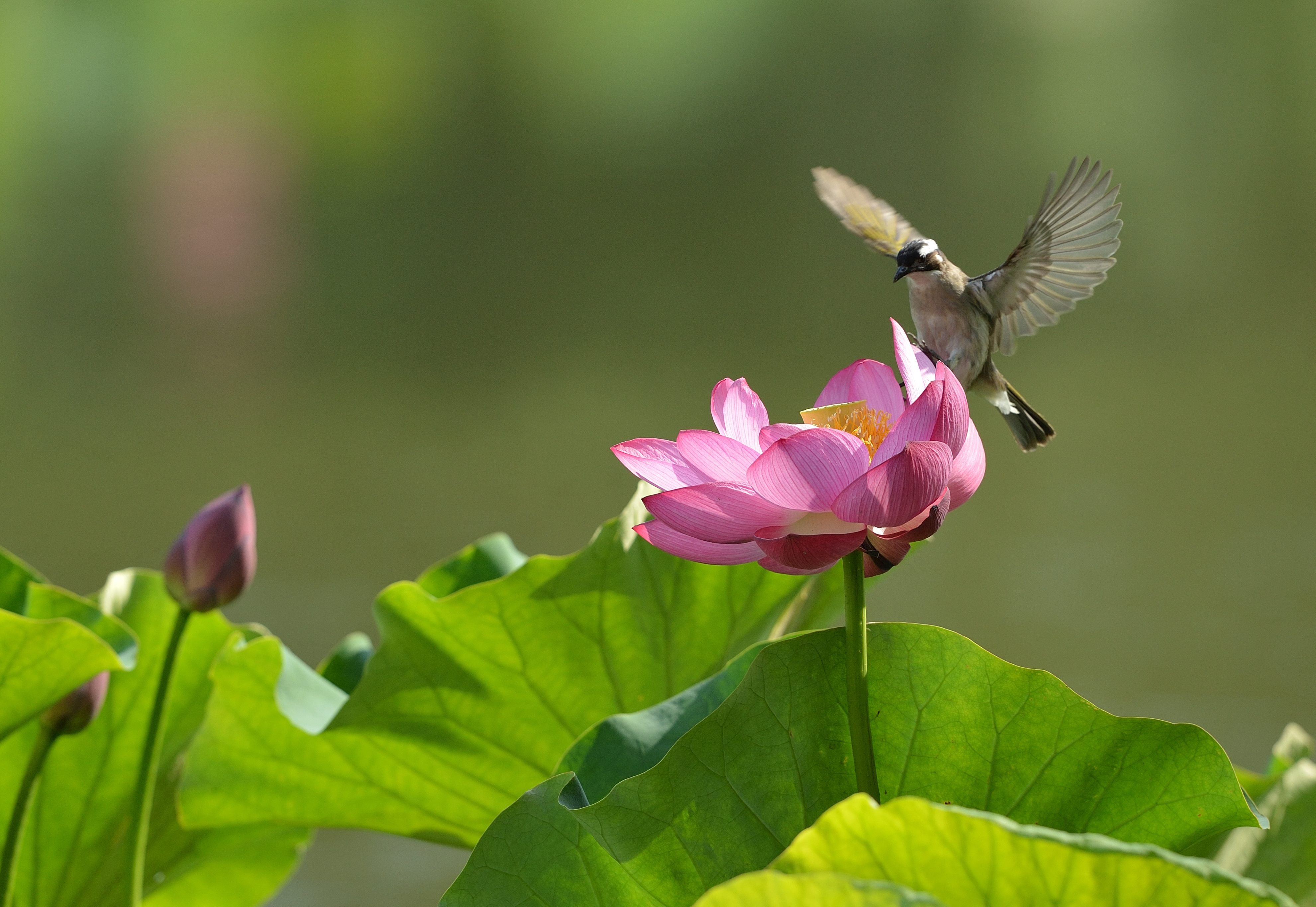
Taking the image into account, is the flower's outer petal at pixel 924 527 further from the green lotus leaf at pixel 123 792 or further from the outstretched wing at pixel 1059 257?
the green lotus leaf at pixel 123 792

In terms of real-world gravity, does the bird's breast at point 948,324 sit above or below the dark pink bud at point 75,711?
above

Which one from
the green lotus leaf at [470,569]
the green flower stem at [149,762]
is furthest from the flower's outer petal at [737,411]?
the green lotus leaf at [470,569]

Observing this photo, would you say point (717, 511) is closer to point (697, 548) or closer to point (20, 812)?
point (697, 548)

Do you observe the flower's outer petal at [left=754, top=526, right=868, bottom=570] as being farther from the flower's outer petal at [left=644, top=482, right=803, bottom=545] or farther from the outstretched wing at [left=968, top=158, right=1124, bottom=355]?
the outstretched wing at [left=968, top=158, right=1124, bottom=355]

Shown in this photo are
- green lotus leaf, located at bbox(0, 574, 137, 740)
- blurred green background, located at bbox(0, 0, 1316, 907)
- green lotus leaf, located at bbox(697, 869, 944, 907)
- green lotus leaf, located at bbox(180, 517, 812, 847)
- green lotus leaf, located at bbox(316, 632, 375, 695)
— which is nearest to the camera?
green lotus leaf, located at bbox(697, 869, 944, 907)

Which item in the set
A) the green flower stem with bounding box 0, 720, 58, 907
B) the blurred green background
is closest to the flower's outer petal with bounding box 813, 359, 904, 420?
the green flower stem with bounding box 0, 720, 58, 907

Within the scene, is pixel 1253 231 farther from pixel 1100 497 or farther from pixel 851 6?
pixel 1100 497

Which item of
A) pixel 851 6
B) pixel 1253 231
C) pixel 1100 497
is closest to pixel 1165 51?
pixel 1253 231
